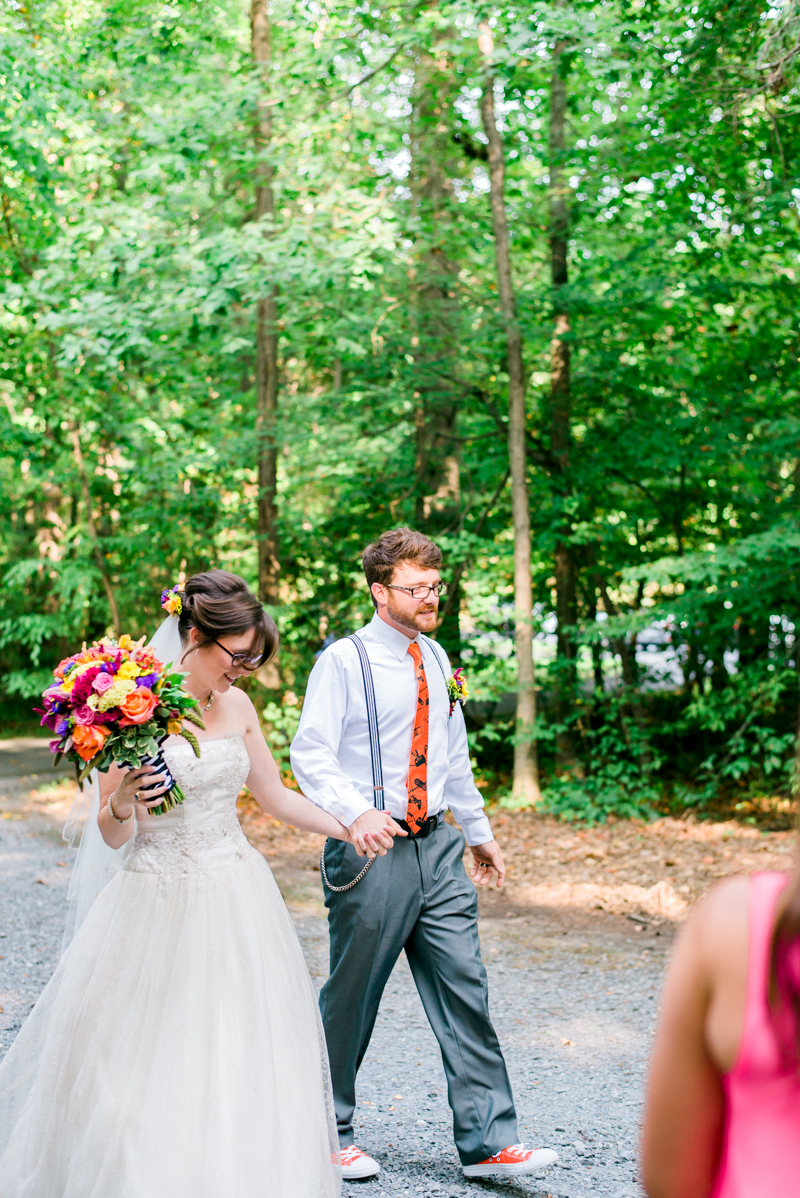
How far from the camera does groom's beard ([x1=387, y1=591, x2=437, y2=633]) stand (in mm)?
3701

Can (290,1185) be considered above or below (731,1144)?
below

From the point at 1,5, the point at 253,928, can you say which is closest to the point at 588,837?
the point at 253,928

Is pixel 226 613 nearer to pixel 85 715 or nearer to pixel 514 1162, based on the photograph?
pixel 85 715

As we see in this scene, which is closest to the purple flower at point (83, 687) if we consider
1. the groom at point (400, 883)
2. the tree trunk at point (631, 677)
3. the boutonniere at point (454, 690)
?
the groom at point (400, 883)

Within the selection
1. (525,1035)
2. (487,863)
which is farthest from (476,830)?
(525,1035)

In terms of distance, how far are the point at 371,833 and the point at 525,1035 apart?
2497mm

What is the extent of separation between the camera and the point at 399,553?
3.74m

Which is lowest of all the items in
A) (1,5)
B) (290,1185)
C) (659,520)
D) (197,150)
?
(290,1185)

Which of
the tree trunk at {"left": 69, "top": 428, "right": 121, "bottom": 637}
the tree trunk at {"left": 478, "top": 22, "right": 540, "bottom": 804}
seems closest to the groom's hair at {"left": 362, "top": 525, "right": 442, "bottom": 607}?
the tree trunk at {"left": 478, "top": 22, "right": 540, "bottom": 804}

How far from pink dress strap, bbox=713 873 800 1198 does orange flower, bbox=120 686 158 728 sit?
2.06m

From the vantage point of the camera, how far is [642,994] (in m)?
5.66

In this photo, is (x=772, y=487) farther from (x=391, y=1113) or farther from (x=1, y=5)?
(x=1, y=5)

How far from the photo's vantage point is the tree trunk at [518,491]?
10.5m

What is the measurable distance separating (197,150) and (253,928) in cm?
863
